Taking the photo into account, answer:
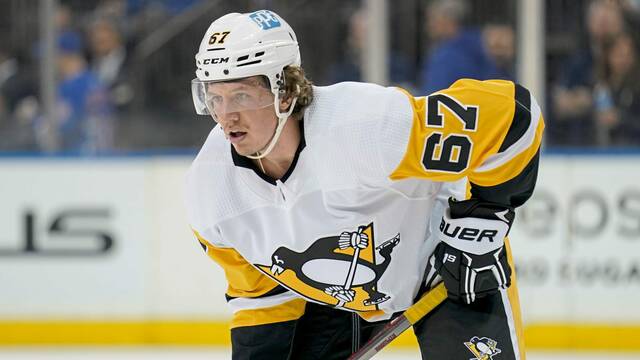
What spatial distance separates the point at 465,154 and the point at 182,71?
3119mm

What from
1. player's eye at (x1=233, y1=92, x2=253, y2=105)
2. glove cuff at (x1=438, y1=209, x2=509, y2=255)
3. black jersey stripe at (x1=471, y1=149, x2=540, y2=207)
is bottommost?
glove cuff at (x1=438, y1=209, x2=509, y2=255)

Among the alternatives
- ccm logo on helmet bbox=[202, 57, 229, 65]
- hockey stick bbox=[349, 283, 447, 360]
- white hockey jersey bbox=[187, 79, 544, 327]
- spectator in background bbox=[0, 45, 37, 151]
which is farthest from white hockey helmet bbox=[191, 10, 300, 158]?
spectator in background bbox=[0, 45, 37, 151]

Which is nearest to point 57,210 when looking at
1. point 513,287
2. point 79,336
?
point 79,336

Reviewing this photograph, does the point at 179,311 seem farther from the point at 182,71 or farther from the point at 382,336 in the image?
the point at 382,336

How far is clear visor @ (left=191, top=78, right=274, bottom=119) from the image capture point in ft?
7.46

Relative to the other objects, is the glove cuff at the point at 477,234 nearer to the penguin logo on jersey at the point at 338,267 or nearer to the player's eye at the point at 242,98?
the penguin logo on jersey at the point at 338,267

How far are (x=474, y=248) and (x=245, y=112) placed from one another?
0.58 metres

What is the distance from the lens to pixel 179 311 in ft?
16.3

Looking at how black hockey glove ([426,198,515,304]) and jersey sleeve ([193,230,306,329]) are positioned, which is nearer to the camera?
black hockey glove ([426,198,515,304])

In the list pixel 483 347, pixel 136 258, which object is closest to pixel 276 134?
pixel 483 347

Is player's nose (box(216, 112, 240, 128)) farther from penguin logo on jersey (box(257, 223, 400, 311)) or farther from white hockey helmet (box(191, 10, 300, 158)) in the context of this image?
penguin logo on jersey (box(257, 223, 400, 311))

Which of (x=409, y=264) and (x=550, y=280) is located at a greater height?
(x=409, y=264)

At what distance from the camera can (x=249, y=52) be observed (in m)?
2.25

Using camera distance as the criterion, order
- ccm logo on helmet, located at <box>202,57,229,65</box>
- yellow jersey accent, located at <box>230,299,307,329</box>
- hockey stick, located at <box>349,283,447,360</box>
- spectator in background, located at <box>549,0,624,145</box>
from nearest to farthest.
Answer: ccm logo on helmet, located at <box>202,57,229,65</box> → hockey stick, located at <box>349,283,447,360</box> → yellow jersey accent, located at <box>230,299,307,329</box> → spectator in background, located at <box>549,0,624,145</box>
